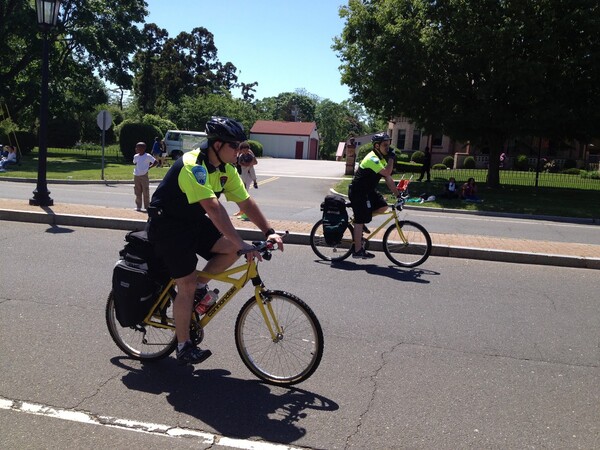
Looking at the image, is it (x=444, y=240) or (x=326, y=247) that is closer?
(x=326, y=247)

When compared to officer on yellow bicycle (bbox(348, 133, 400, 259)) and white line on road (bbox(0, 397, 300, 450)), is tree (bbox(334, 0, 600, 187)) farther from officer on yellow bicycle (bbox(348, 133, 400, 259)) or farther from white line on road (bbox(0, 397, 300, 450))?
white line on road (bbox(0, 397, 300, 450))

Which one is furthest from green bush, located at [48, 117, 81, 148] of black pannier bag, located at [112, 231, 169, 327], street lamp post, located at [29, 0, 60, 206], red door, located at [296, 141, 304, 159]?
black pannier bag, located at [112, 231, 169, 327]

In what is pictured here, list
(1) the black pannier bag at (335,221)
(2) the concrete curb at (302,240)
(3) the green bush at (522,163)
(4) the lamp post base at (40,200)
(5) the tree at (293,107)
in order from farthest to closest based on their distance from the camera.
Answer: (5) the tree at (293,107) < (3) the green bush at (522,163) < (4) the lamp post base at (40,200) < (2) the concrete curb at (302,240) < (1) the black pannier bag at (335,221)

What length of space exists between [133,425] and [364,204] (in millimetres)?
5493

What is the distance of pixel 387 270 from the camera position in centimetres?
811

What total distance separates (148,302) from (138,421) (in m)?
0.99

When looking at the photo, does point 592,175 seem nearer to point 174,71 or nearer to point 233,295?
point 233,295

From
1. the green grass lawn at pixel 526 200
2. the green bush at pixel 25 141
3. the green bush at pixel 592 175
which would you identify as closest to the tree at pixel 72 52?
the green bush at pixel 25 141

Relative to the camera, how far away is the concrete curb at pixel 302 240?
28.9ft

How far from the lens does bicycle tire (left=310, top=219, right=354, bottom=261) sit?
340 inches

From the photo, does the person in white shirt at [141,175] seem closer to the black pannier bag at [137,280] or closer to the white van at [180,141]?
the black pannier bag at [137,280]

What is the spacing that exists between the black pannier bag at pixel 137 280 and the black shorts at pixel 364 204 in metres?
4.57

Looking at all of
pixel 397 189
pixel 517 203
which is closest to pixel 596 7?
pixel 517 203

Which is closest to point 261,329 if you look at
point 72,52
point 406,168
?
point 406,168
